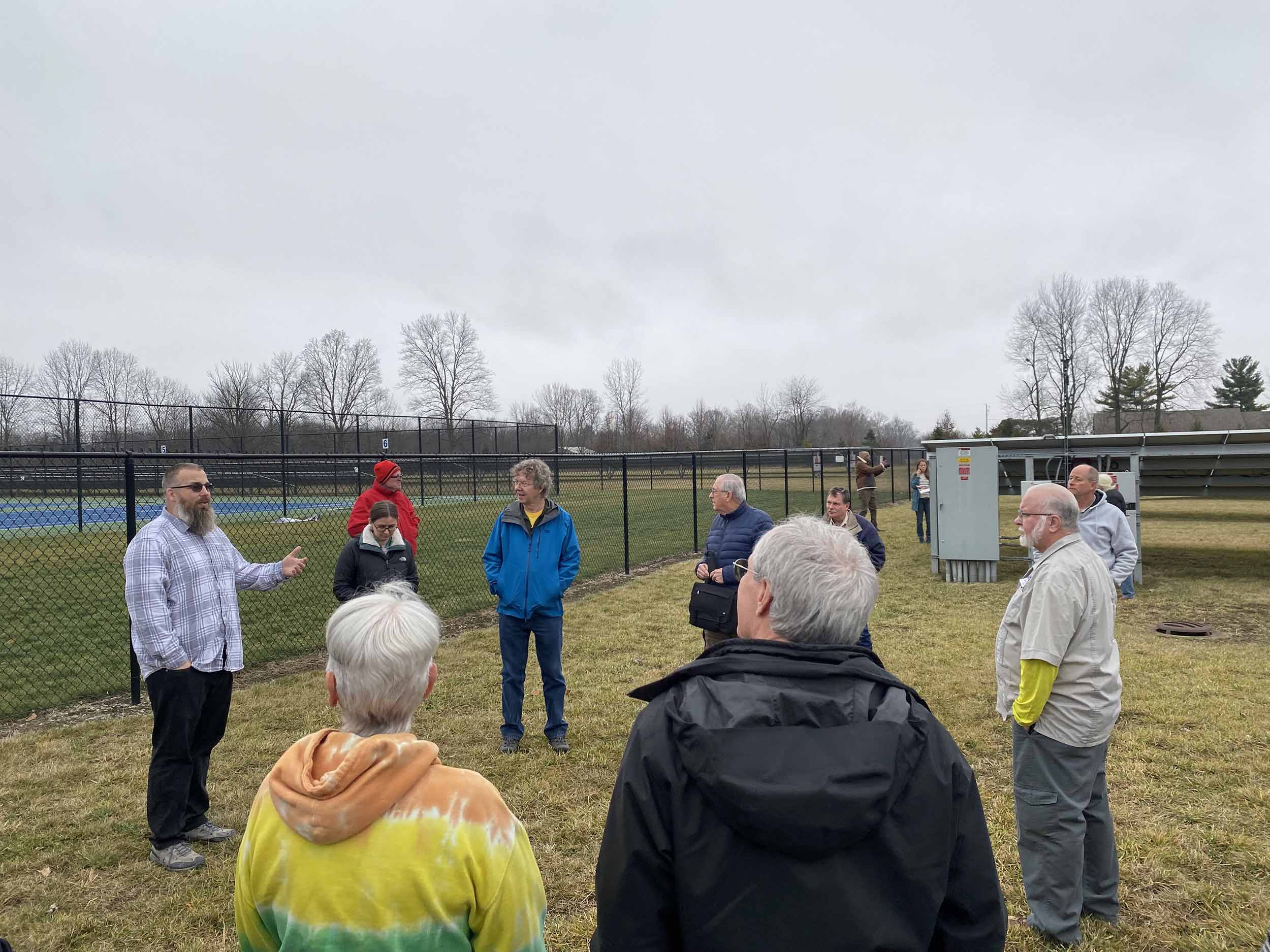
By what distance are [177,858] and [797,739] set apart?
3605mm

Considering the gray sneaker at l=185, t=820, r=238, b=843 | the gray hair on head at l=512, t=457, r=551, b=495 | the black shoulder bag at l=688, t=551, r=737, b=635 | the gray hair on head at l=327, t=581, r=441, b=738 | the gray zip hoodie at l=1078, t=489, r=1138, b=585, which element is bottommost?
the gray sneaker at l=185, t=820, r=238, b=843

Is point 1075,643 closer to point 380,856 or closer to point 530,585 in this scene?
point 380,856

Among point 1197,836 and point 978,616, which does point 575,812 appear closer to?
point 1197,836

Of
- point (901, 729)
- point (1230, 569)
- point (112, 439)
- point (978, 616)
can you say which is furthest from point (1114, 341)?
point (901, 729)

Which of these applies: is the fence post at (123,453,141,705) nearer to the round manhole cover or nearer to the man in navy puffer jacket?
the man in navy puffer jacket

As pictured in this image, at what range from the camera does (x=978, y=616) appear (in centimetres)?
884

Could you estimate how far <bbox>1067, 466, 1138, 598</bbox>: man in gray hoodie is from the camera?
A: 6051 millimetres

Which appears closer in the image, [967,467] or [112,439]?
[967,467]

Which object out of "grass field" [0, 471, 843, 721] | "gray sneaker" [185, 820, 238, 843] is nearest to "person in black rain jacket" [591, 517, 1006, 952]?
"gray sneaker" [185, 820, 238, 843]

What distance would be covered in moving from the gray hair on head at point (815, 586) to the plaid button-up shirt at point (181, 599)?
303 centimetres

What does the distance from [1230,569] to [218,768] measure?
14244mm

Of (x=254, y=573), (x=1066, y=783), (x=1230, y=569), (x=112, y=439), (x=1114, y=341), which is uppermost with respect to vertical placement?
(x=1114, y=341)

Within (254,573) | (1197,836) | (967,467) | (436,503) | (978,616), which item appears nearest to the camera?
(1197,836)

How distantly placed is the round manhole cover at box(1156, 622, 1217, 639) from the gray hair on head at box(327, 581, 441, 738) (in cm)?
872
